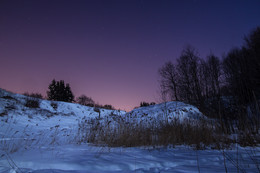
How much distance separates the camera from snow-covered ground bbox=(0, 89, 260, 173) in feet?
6.07

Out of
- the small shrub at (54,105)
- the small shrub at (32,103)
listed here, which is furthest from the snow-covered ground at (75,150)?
the small shrub at (32,103)

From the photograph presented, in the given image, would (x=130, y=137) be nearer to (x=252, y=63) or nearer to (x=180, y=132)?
(x=180, y=132)

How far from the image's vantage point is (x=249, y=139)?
363 centimetres

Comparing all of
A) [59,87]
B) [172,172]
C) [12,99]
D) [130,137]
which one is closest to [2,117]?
[12,99]

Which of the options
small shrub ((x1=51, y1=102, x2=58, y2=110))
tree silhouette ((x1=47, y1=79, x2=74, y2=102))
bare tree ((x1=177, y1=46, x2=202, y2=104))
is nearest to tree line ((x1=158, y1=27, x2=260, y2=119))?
bare tree ((x1=177, y1=46, x2=202, y2=104))

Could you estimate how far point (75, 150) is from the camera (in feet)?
10.5

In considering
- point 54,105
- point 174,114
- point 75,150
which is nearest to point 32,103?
point 54,105

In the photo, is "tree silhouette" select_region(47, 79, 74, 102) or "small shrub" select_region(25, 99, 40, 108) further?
"tree silhouette" select_region(47, 79, 74, 102)

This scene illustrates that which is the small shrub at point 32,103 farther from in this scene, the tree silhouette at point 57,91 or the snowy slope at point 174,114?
the tree silhouette at point 57,91

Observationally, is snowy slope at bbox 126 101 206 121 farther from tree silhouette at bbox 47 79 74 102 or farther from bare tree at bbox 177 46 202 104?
tree silhouette at bbox 47 79 74 102

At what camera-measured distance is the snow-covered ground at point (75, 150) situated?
72.8 inches

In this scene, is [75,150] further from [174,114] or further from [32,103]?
[32,103]

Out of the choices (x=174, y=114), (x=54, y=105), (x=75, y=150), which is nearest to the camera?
(x=75, y=150)

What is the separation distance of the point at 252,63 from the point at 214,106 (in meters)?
6.80
